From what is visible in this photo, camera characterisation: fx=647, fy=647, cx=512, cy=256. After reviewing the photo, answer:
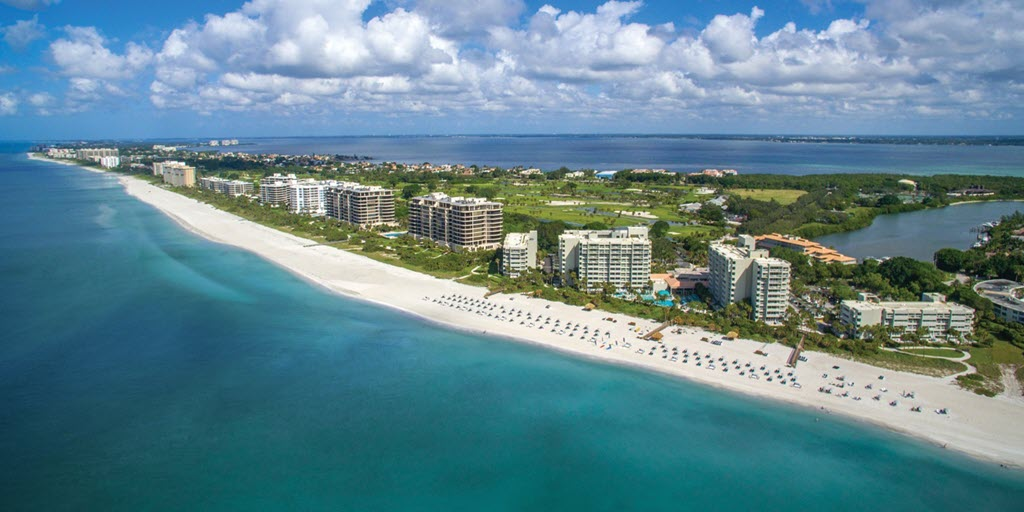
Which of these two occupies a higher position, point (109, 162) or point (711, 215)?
point (109, 162)

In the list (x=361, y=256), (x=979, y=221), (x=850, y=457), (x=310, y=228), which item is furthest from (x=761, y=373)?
(x=979, y=221)

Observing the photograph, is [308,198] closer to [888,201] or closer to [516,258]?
[516,258]

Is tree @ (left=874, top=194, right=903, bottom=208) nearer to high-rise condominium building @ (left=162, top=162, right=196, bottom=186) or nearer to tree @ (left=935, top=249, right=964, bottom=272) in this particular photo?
tree @ (left=935, top=249, right=964, bottom=272)

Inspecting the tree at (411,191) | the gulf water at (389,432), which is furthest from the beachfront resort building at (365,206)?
the gulf water at (389,432)

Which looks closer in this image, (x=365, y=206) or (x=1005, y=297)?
(x=1005, y=297)

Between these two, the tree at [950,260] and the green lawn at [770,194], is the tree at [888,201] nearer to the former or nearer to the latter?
the green lawn at [770,194]

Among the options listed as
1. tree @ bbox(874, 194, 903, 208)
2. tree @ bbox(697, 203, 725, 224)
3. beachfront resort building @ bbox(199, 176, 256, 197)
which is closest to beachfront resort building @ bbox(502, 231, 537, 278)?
tree @ bbox(697, 203, 725, 224)

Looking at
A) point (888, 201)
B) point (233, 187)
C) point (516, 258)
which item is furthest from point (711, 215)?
point (233, 187)
